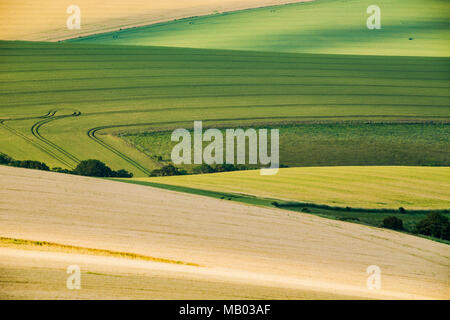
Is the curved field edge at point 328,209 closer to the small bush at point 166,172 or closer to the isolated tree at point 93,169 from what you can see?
the small bush at point 166,172

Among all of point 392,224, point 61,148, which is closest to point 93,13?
point 61,148

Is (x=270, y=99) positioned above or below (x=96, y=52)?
below

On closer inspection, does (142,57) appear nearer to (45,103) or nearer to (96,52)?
(96,52)

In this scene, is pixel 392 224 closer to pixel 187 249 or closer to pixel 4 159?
pixel 187 249

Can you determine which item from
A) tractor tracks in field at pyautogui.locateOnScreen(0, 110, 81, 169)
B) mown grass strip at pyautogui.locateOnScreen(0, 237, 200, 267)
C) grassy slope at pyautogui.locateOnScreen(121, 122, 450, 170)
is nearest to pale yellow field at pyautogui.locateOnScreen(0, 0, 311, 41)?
tractor tracks in field at pyautogui.locateOnScreen(0, 110, 81, 169)

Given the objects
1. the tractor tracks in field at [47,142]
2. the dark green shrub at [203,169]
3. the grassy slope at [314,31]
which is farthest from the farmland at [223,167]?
the dark green shrub at [203,169]
